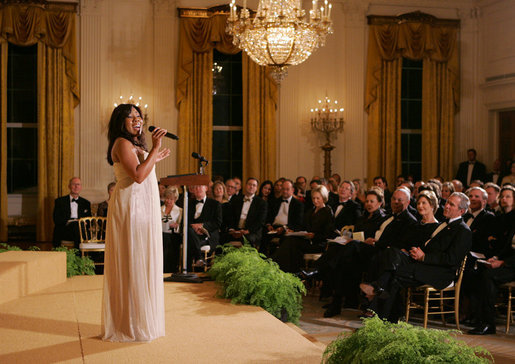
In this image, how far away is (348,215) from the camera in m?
8.36

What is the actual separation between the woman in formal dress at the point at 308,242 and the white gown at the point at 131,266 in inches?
152

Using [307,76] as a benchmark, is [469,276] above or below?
below

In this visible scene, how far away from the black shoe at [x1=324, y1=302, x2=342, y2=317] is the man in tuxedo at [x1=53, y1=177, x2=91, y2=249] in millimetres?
4397

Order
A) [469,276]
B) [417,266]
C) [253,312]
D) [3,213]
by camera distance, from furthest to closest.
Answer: [3,213]
[469,276]
[417,266]
[253,312]

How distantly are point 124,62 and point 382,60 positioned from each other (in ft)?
17.7

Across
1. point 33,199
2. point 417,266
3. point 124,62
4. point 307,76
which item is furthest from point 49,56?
point 417,266

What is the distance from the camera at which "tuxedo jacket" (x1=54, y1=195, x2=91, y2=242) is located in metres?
9.73

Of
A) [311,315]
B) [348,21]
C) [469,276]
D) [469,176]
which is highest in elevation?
[348,21]

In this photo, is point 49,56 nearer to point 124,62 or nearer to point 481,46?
point 124,62

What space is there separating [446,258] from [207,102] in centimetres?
803

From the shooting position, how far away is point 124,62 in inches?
506

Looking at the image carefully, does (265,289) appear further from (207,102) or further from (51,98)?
(51,98)

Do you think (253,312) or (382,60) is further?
(382,60)

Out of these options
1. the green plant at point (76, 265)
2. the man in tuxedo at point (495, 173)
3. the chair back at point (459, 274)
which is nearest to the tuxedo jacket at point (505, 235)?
the chair back at point (459, 274)
